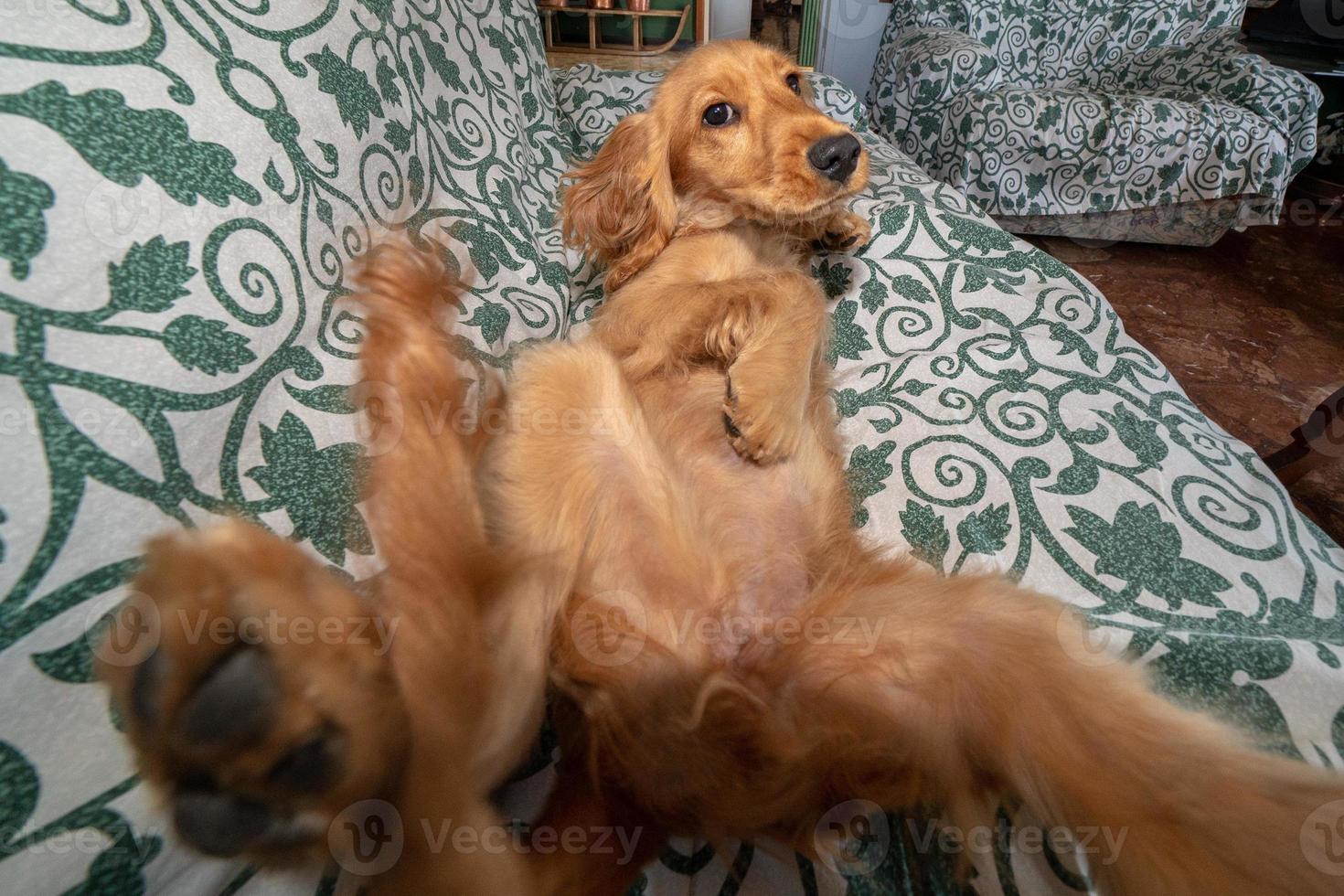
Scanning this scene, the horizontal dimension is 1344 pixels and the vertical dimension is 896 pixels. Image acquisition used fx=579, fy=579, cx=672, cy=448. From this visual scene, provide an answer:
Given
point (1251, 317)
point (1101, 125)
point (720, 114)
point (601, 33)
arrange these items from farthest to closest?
point (601, 33) → point (1101, 125) → point (1251, 317) → point (720, 114)

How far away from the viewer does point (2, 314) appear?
0.52 metres

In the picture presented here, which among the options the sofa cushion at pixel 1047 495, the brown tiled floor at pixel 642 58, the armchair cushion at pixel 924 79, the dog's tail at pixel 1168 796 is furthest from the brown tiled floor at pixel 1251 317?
the brown tiled floor at pixel 642 58

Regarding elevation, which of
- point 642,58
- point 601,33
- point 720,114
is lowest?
point 720,114

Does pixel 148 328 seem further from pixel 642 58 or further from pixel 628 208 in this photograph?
pixel 642 58

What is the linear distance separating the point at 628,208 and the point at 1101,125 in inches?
122

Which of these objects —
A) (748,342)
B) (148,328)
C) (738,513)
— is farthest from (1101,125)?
(148,328)

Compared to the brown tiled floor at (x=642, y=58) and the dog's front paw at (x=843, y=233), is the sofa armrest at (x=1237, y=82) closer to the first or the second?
the brown tiled floor at (x=642, y=58)

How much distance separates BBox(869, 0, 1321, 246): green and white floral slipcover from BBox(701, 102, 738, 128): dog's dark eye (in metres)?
2.47

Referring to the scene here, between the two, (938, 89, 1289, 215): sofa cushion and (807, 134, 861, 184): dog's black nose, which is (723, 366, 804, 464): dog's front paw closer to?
(807, 134, 861, 184): dog's black nose

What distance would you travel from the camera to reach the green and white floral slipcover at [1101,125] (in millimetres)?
3066

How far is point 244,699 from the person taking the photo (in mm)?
445

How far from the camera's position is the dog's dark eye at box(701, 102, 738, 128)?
1.48m

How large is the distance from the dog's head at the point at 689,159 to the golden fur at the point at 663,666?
53 cm

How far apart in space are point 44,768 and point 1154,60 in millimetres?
5849
